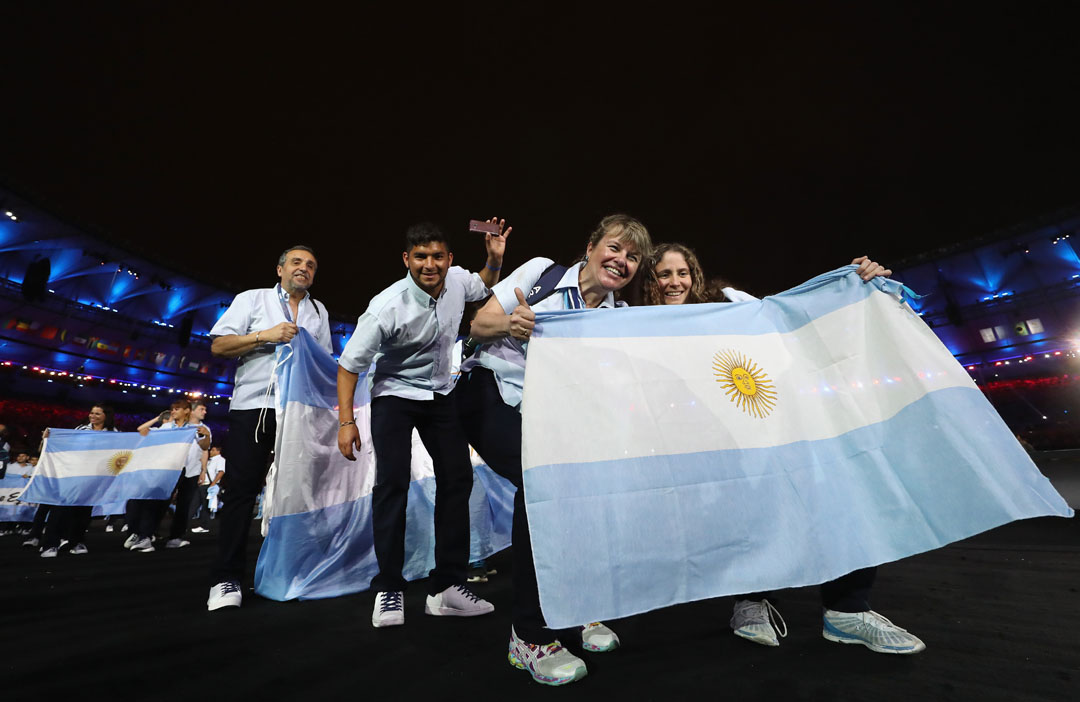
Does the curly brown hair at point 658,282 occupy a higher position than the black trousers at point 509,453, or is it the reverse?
the curly brown hair at point 658,282

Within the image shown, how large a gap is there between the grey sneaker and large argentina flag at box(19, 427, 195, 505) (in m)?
5.97

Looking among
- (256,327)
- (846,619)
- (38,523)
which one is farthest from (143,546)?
(846,619)

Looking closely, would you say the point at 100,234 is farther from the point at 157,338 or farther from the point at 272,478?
the point at 272,478

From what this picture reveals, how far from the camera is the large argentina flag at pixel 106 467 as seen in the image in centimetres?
517

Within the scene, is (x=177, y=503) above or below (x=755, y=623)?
above

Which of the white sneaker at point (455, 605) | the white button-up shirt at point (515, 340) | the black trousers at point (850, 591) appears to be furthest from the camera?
the white sneaker at point (455, 605)

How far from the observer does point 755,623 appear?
1.66 metres

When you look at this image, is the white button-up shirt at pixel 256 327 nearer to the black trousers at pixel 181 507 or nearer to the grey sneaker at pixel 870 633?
the grey sneaker at pixel 870 633

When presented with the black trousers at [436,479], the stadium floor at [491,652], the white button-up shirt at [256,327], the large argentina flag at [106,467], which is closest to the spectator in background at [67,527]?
the large argentina flag at [106,467]

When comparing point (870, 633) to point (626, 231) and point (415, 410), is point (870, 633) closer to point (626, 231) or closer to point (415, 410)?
point (626, 231)

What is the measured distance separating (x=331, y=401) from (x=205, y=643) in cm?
145

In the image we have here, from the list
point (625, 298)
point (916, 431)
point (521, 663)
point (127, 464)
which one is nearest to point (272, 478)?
point (521, 663)

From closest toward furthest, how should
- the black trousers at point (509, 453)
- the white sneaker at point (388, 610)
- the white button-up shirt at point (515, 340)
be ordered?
the black trousers at point (509, 453), the white button-up shirt at point (515, 340), the white sneaker at point (388, 610)

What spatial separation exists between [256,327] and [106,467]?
13.8ft
